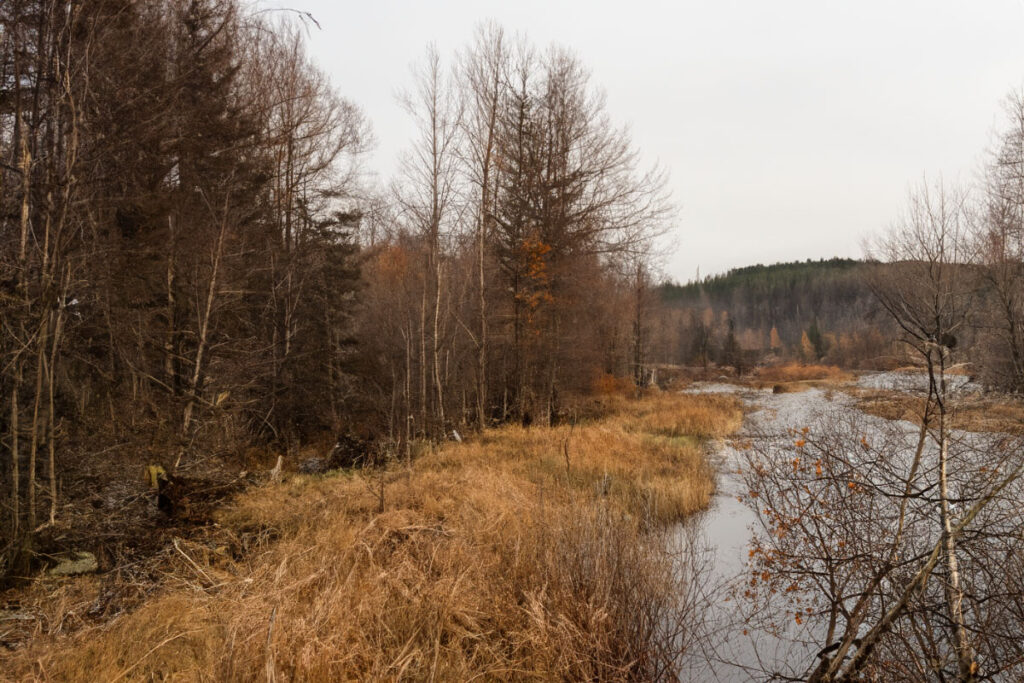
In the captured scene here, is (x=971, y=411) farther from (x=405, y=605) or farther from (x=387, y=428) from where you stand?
(x=387, y=428)

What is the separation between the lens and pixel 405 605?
3984 millimetres

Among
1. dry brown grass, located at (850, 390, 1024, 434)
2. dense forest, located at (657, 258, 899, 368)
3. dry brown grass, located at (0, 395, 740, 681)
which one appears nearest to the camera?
dry brown grass, located at (0, 395, 740, 681)

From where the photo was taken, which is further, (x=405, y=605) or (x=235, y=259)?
(x=235, y=259)

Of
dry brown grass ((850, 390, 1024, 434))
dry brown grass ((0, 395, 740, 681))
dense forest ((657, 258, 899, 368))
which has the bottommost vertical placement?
dry brown grass ((0, 395, 740, 681))

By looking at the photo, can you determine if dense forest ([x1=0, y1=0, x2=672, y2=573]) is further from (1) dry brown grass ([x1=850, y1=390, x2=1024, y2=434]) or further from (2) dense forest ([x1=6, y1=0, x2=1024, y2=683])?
(1) dry brown grass ([x1=850, y1=390, x2=1024, y2=434])

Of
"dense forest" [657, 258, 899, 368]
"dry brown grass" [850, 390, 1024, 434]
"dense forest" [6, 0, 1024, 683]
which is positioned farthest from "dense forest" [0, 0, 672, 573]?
"dense forest" [657, 258, 899, 368]

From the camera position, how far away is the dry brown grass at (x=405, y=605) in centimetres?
327

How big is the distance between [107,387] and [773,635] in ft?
31.6

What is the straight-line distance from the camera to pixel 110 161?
6781mm

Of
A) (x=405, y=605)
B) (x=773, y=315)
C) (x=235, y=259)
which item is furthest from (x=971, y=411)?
(x=773, y=315)

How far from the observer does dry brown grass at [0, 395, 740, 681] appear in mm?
3270

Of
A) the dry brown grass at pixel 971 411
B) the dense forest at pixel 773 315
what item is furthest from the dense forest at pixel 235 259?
the dense forest at pixel 773 315

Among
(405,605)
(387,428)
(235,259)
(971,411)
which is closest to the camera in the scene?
(971,411)

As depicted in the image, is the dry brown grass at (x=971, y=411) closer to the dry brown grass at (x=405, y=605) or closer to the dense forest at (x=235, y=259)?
the dry brown grass at (x=405, y=605)
